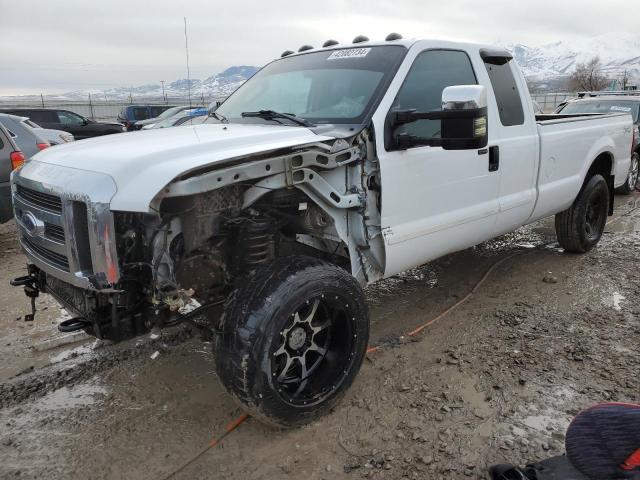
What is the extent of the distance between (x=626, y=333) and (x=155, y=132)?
3625 millimetres

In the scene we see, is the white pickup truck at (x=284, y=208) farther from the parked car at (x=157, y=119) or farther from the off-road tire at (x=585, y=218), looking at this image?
the parked car at (x=157, y=119)

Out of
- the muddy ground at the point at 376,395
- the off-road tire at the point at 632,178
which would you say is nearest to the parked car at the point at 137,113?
the off-road tire at the point at 632,178

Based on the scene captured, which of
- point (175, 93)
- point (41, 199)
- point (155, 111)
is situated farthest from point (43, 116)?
point (175, 93)

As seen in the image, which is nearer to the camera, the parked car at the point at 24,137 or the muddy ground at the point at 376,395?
the muddy ground at the point at 376,395

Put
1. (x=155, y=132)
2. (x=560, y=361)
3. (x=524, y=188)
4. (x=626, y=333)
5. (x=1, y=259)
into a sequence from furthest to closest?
(x=1, y=259), (x=524, y=188), (x=626, y=333), (x=560, y=361), (x=155, y=132)

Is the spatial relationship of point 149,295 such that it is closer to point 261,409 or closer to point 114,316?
point 114,316

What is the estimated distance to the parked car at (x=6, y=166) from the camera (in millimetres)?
6234

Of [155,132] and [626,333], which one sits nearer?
[155,132]

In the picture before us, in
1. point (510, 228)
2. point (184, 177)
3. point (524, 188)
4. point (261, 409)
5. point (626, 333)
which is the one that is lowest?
point (626, 333)

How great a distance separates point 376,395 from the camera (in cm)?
317

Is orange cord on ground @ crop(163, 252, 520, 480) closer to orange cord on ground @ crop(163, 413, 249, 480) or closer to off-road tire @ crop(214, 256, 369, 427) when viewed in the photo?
orange cord on ground @ crop(163, 413, 249, 480)

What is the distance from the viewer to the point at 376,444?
273cm

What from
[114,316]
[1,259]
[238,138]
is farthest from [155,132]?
[1,259]

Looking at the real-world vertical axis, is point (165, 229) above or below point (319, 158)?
below
